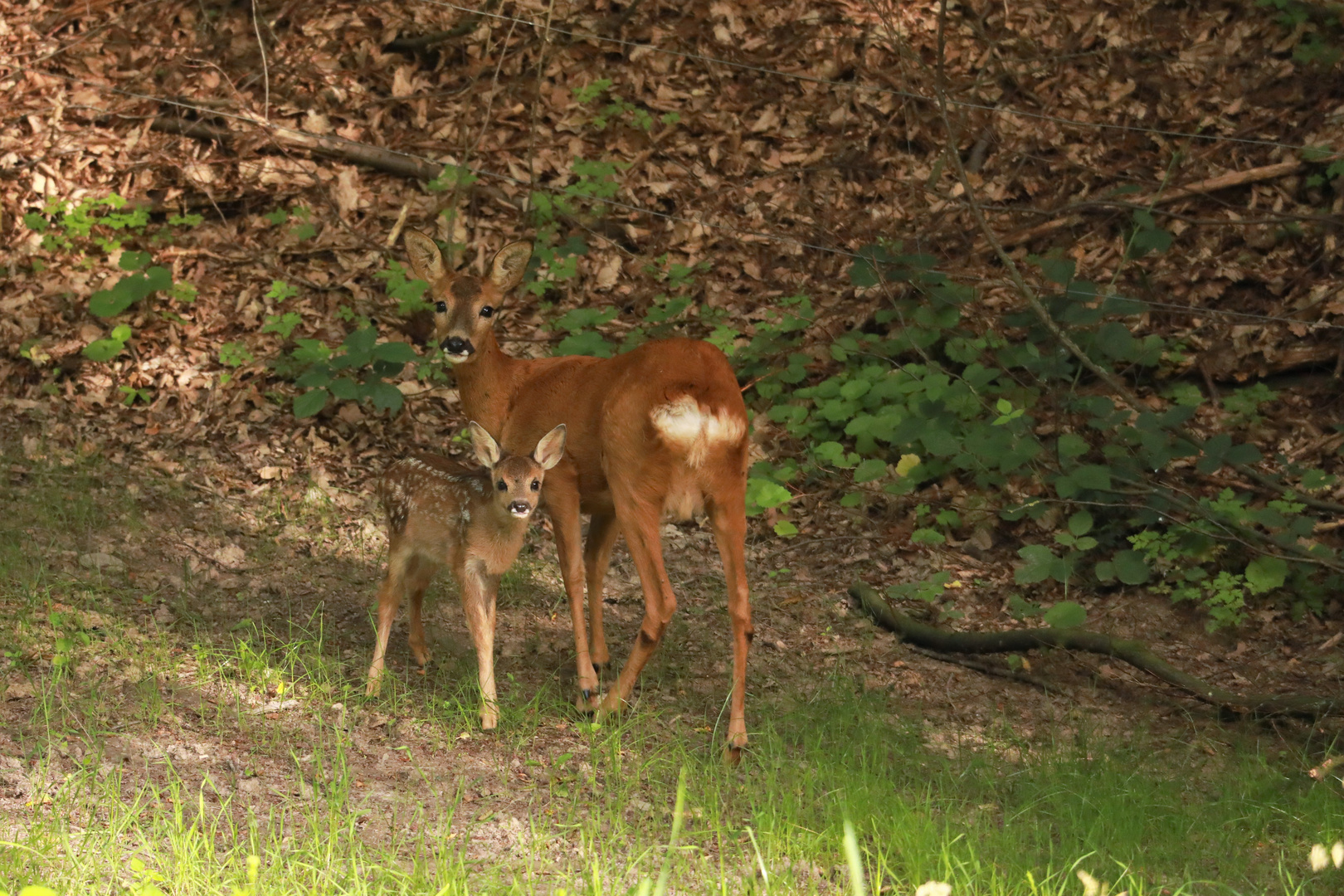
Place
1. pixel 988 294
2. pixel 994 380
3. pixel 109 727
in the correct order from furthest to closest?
pixel 988 294
pixel 994 380
pixel 109 727

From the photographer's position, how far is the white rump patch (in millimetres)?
4895

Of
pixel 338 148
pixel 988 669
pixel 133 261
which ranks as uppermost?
pixel 338 148

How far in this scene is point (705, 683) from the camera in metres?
5.63

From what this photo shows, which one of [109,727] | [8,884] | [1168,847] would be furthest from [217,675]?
[1168,847]

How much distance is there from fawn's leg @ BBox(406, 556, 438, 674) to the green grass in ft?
0.32

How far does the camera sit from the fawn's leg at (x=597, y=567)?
5566 mm

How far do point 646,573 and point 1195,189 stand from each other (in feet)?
17.4

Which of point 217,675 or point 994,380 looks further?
point 994,380

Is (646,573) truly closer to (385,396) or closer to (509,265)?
(509,265)

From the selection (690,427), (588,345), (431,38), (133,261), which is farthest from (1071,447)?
(431,38)

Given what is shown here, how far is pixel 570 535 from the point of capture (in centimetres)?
541

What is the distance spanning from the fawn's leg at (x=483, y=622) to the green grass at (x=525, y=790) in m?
0.11

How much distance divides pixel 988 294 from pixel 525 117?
374cm

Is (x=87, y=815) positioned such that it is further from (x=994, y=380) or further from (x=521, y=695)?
(x=994, y=380)
